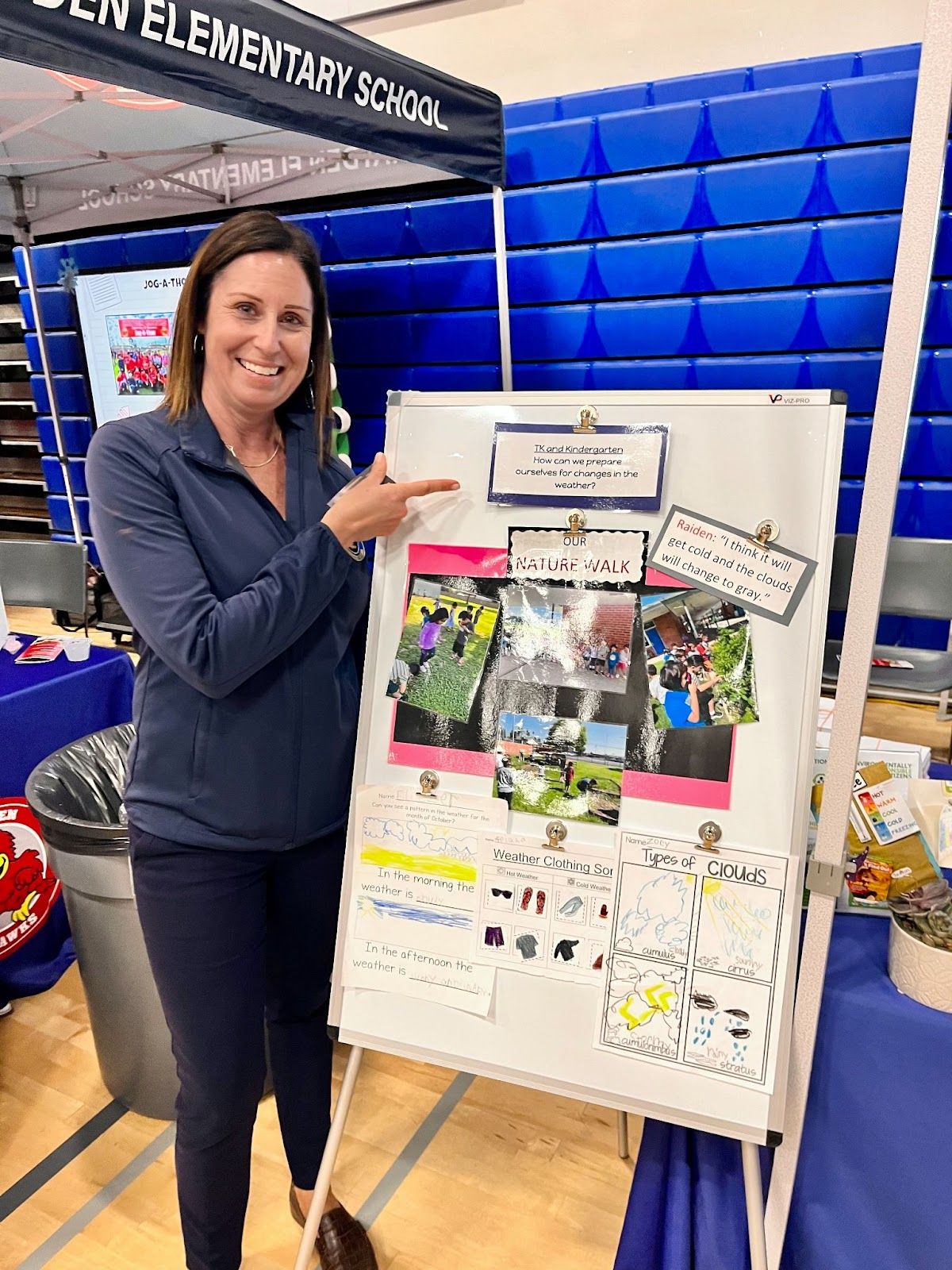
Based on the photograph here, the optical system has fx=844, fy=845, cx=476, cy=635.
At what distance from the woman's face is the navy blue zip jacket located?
8 cm

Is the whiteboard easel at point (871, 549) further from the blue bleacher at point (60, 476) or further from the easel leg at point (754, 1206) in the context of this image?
the blue bleacher at point (60, 476)

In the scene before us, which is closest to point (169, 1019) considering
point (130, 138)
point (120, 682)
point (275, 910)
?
point (275, 910)

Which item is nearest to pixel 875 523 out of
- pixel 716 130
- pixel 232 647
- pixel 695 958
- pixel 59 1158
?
pixel 695 958

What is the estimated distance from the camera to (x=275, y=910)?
1.33 m

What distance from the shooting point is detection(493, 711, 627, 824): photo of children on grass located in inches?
44.8

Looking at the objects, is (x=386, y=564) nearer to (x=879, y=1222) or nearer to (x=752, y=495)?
(x=752, y=495)

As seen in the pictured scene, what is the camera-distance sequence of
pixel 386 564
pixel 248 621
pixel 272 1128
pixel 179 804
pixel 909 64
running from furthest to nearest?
pixel 909 64 < pixel 272 1128 < pixel 386 564 < pixel 179 804 < pixel 248 621

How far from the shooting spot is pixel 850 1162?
3.87 feet

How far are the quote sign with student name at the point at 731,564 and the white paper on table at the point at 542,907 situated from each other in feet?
1.28

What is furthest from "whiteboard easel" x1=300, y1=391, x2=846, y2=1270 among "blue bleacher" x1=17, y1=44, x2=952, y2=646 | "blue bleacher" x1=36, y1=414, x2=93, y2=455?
"blue bleacher" x1=36, y1=414, x2=93, y2=455

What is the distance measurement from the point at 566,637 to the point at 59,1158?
163 cm

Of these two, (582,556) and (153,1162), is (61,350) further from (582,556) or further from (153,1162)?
(582,556)

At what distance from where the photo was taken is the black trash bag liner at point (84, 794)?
1703mm

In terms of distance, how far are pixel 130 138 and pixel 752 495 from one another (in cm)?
311
